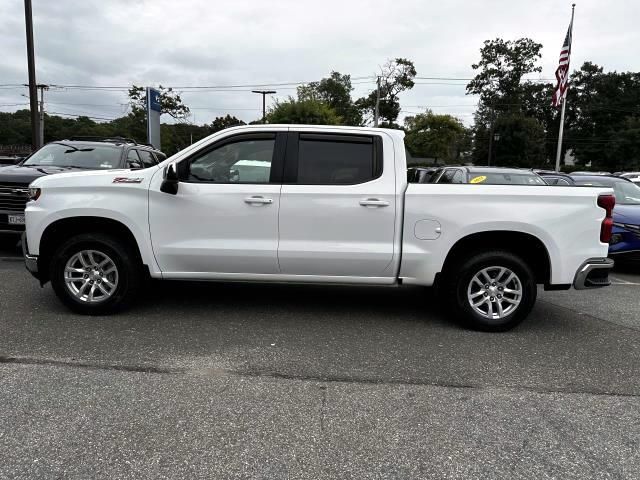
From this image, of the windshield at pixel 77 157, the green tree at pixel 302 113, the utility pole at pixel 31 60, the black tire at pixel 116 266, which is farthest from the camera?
the green tree at pixel 302 113

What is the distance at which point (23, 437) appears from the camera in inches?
115

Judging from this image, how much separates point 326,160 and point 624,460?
3.44 metres

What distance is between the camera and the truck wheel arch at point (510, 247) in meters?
4.98

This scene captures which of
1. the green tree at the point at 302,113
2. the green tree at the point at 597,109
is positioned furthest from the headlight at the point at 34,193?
the green tree at the point at 597,109

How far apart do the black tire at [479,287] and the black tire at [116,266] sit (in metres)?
3.19

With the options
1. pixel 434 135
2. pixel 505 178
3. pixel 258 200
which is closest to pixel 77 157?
pixel 258 200

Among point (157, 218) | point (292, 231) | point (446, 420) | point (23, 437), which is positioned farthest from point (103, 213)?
point (446, 420)

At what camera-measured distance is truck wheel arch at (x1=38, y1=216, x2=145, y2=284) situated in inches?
200

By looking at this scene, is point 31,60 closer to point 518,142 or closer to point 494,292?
point 494,292

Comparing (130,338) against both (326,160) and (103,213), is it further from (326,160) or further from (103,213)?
(326,160)

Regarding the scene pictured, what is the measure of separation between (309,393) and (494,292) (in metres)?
2.40

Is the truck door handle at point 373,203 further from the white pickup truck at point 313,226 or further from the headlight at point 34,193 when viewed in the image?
the headlight at point 34,193

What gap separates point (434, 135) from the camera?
60.2 metres

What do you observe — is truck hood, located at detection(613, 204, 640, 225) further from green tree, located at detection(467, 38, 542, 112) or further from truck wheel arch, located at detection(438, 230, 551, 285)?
green tree, located at detection(467, 38, 542, 112)
